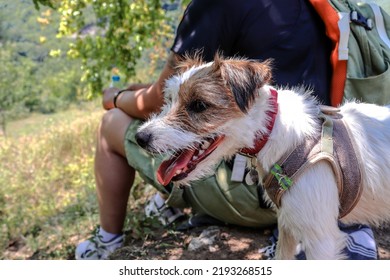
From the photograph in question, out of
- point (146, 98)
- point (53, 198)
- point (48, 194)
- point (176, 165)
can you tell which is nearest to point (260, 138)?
point (176, 165)

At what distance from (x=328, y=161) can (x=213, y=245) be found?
127 centimetres

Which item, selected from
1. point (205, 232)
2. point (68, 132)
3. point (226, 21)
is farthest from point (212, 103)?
point (68, 132)

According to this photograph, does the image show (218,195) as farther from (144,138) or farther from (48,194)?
(48,194)

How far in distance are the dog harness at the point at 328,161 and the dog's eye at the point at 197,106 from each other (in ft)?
1.40

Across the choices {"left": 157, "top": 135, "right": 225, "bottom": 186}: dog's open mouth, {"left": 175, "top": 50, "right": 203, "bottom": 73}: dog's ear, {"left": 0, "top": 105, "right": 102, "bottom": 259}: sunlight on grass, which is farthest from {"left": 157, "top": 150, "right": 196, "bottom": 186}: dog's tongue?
{"left": 0, "top": 105, "right": 102, "bottom": 259}: sunlight on grass

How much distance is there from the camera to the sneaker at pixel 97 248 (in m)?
3.14

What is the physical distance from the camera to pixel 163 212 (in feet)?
11.5

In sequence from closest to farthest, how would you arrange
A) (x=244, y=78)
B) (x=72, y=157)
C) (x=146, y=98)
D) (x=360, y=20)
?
(x=244, y=78)
(x=360, y=20)
(x=146, y=98)
(x=72, y=157)

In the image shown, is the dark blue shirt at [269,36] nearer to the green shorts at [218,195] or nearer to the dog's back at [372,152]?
the dog's back at [372,152]

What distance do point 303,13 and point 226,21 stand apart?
0.44 metres

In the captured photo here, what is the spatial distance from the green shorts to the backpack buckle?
3.74ft

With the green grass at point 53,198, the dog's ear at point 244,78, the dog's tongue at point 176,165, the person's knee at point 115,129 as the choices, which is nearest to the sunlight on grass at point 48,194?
the green grass at point 53,198

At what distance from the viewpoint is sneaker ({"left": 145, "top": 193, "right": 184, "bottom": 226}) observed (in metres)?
3.47
